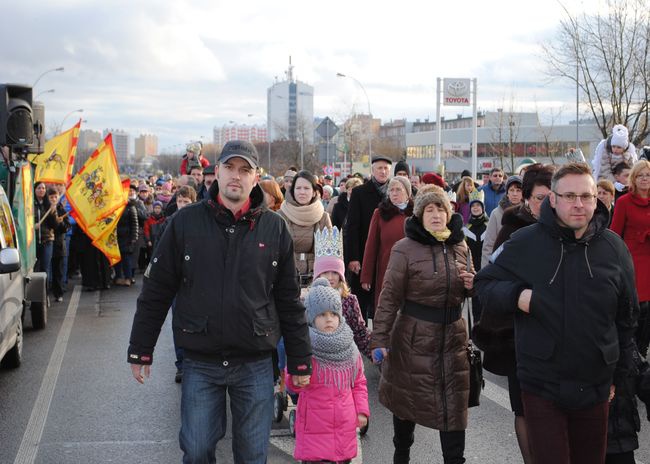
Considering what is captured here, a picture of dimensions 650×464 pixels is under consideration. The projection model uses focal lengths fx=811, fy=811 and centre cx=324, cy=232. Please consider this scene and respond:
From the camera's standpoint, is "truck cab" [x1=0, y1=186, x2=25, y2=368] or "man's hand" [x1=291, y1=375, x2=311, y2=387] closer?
"man's hand" [x1=291, y1=375, x2=311, y2=387]

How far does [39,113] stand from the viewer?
12.6 metres

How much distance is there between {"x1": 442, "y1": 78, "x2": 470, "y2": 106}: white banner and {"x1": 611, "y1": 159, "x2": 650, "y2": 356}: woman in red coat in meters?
32.0

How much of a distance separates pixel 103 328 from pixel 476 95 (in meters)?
30.3

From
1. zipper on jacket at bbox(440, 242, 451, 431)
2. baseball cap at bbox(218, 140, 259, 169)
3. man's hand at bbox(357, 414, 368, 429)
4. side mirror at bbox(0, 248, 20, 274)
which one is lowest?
man's hand at bbox(357, 414, 368, 429)

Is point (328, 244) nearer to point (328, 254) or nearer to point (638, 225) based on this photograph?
point (328, 254)

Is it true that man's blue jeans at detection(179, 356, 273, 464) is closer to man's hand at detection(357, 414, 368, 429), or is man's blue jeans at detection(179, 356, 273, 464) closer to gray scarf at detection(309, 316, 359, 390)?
gray scarf at detection(309, 316, 359, 390)

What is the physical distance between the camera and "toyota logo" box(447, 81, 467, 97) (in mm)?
38969

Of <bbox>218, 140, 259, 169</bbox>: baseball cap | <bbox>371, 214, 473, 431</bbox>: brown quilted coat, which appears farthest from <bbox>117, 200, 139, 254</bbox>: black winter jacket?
<bbox>218, 140, 259, 169</bbox>: baseball cap

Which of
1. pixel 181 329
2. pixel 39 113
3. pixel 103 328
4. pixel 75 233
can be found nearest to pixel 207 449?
pixel 181 329

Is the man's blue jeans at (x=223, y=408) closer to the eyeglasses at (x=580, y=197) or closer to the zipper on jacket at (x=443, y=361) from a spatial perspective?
the zipper on jacket at (x=443, y=361)

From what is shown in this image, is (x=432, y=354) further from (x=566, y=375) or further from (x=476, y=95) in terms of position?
(x=476, y=95)

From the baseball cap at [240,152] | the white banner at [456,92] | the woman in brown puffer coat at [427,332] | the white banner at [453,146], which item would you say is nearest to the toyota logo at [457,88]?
the white banner at [456,92]

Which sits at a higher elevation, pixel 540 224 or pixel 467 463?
pixel 540 224

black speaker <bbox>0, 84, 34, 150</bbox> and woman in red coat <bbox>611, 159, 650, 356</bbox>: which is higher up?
black speaker <bbox>0, 84, 34, 150</bbox>
